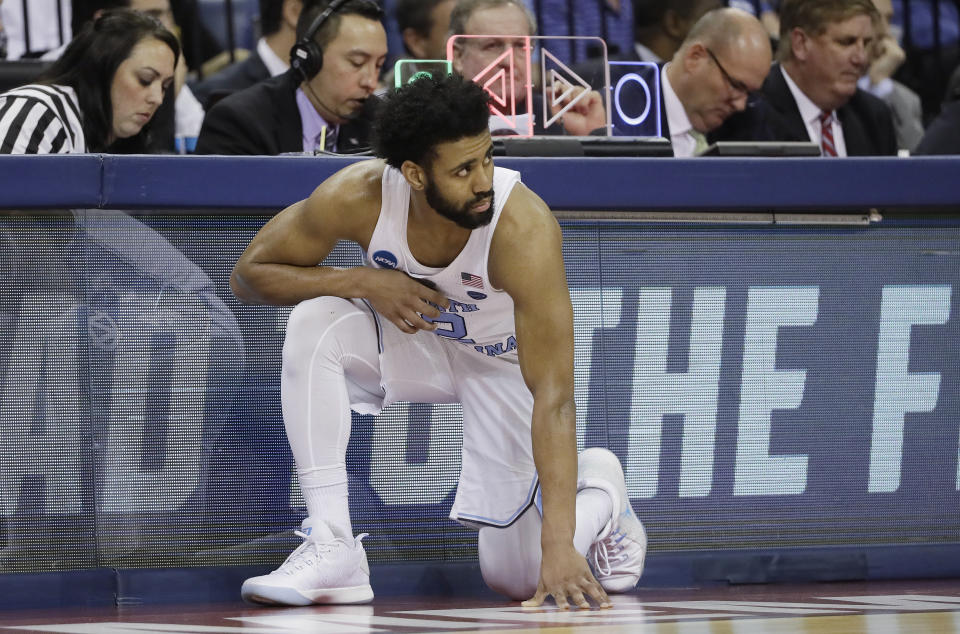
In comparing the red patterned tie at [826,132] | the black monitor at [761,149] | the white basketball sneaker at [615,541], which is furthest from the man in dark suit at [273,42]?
the white basketball sneaker at [615,541]

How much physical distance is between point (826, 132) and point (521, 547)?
118 inches

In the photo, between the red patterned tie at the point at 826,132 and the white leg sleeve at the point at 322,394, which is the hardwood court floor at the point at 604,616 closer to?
the white leg sleeve at the point at 322,394

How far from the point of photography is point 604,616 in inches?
108

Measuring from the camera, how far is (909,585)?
11.8 feet

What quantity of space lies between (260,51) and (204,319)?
8.70 ft

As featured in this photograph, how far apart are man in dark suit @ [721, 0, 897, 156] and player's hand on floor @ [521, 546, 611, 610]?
9.69 ft

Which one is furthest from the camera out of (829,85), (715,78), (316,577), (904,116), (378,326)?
(904,116)

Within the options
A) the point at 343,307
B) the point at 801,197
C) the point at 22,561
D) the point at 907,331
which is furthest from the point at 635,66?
the point at 22,561

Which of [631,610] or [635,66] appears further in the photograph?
[635,66]

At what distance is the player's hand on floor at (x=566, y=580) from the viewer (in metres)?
2.94

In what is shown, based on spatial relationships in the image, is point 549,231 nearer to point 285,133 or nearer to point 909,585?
point 909,585

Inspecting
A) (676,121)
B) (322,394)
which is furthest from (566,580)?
(676,121)

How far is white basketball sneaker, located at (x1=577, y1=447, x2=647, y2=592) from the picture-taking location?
3.39m

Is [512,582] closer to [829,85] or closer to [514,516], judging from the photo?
[514,516]
